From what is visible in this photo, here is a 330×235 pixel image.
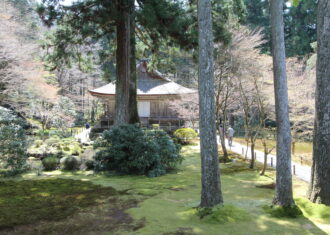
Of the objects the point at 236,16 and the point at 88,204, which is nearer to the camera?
the point at 88,204

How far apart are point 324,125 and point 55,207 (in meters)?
5.66

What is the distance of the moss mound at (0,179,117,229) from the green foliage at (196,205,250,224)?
2629mm

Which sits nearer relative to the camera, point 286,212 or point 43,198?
point 286,212

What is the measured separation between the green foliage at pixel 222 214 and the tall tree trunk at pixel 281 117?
2.73 feet

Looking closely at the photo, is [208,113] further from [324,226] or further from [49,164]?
[49,164]

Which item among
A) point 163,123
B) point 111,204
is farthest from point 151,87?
point 111,204

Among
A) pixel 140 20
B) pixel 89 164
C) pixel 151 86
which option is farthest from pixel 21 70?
pixel 151 86

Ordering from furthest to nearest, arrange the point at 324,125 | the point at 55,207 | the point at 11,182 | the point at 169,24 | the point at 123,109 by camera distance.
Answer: the point at 123,109 → the point at 169,24 → the point at 11,182 → the point at 55,207 → the point at 324,125

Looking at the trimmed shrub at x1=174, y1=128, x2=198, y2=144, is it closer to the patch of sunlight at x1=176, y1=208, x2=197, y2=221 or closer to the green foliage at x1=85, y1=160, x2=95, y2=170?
the green foliage at x1=85, y1=160, x2=95, y2=170

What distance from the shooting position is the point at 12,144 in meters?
9.89

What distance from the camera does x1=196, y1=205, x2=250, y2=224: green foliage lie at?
17.1 feet

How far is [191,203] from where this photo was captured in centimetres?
655

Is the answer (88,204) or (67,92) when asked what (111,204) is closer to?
(88,204)

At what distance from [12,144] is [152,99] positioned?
1587 cm
